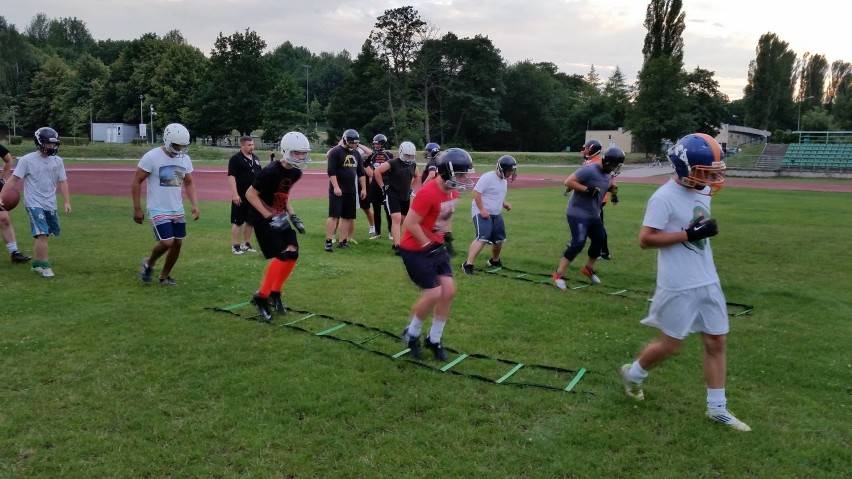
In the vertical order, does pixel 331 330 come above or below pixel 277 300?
below

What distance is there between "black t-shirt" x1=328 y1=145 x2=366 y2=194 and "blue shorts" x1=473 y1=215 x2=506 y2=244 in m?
3.36

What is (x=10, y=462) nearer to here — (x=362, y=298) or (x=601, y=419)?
(x=601, y=419)

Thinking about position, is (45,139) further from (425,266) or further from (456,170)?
(456,170)

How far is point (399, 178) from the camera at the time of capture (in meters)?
12.4

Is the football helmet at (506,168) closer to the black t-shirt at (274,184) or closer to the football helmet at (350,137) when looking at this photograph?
the football helmet at (350,137)

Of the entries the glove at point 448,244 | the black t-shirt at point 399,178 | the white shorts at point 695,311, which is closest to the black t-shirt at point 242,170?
the black t-shirt at point 399,178

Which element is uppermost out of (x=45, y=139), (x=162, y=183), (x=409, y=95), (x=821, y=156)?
(x=409, y=95)

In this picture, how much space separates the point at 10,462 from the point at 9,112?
111m

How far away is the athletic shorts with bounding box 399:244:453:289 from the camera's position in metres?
6.07

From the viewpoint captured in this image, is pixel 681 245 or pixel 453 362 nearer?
pixel 681 245

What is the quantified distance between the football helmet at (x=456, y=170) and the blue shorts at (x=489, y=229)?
432 cm

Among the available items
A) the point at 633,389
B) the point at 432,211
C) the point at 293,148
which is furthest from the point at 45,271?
the point at 633,389

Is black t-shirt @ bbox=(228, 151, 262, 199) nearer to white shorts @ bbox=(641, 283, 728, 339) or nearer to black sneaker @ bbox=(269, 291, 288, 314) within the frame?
black sneaker @ bbox=(269, 291, 288, 314)

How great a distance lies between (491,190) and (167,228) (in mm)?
5106
